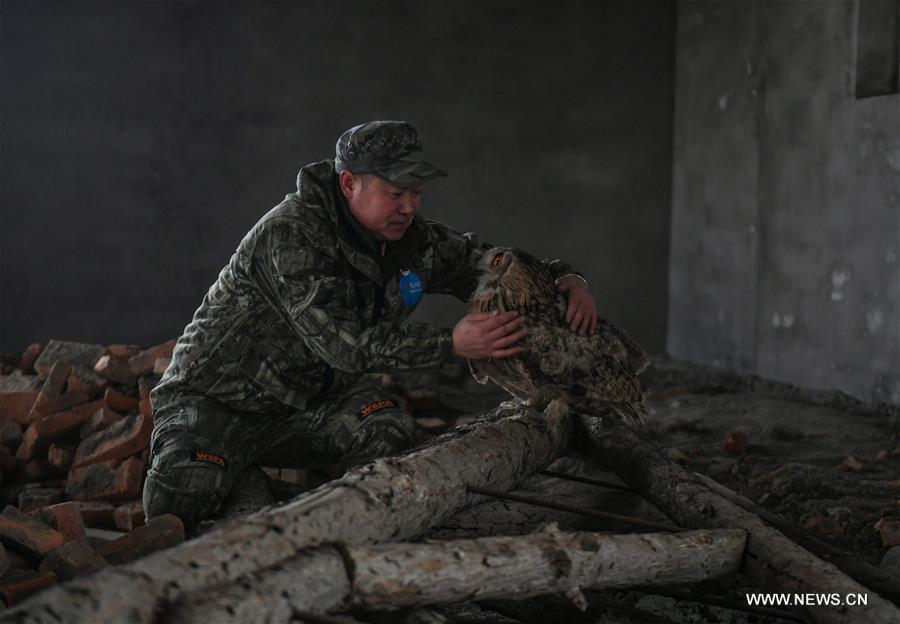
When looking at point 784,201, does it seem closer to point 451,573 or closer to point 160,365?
point 160,365

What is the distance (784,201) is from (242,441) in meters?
4.27

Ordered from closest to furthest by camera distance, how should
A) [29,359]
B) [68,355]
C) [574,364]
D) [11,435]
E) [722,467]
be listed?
[574,364] → [722,467] → [11,435] → [68,355] → [29,359]

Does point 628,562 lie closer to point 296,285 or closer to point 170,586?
point 170,586

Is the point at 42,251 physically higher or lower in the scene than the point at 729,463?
higher

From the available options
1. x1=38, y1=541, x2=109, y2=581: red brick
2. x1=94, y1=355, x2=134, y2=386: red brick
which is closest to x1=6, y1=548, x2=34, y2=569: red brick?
x1=38, y1=541, x2=109, y2=581: red brick

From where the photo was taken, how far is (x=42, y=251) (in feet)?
21.7

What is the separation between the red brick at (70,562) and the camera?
7.86ft

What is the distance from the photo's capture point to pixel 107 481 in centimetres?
373

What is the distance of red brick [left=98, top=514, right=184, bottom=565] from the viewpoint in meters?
2.51

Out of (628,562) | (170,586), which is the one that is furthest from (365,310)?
(170,586)

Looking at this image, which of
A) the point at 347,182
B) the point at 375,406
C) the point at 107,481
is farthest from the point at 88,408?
the point at 347,182

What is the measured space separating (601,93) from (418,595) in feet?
20.3

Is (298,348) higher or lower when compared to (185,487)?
higher

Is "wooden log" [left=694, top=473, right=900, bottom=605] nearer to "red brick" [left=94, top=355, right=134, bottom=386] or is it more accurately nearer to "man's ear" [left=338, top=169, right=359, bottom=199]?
"man's ear" [left=338, top=169, right=359, bottom=199]
